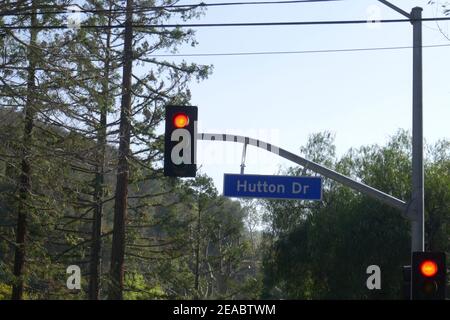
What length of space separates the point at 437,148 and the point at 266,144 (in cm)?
2577

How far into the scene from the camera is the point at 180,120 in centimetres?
1541

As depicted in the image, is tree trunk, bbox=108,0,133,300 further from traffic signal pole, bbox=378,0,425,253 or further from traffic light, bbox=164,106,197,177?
traffic signal pole, bbox=378,0,425,253

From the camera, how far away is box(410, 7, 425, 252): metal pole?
15.8m

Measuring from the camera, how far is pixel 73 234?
124 feet

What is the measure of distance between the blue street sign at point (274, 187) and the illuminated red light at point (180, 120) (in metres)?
1.79

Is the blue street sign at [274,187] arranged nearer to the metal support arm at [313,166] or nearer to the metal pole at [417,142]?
the metal support arm at [313,166]

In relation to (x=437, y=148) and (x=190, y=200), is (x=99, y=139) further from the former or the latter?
(x=437, y=148)

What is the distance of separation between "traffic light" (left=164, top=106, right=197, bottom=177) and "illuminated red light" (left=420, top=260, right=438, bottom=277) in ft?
15.0

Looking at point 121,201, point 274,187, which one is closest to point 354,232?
point 121,201

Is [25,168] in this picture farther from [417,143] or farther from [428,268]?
[428,268]

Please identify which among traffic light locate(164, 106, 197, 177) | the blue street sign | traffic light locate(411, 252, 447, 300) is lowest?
traffic light locate(411, 252, 447, 300)

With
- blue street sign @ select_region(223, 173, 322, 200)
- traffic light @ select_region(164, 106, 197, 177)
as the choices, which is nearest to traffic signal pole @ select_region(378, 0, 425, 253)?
blue street sign @ select_region(223, 173, 322, 200)

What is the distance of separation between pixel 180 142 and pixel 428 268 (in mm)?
5154
